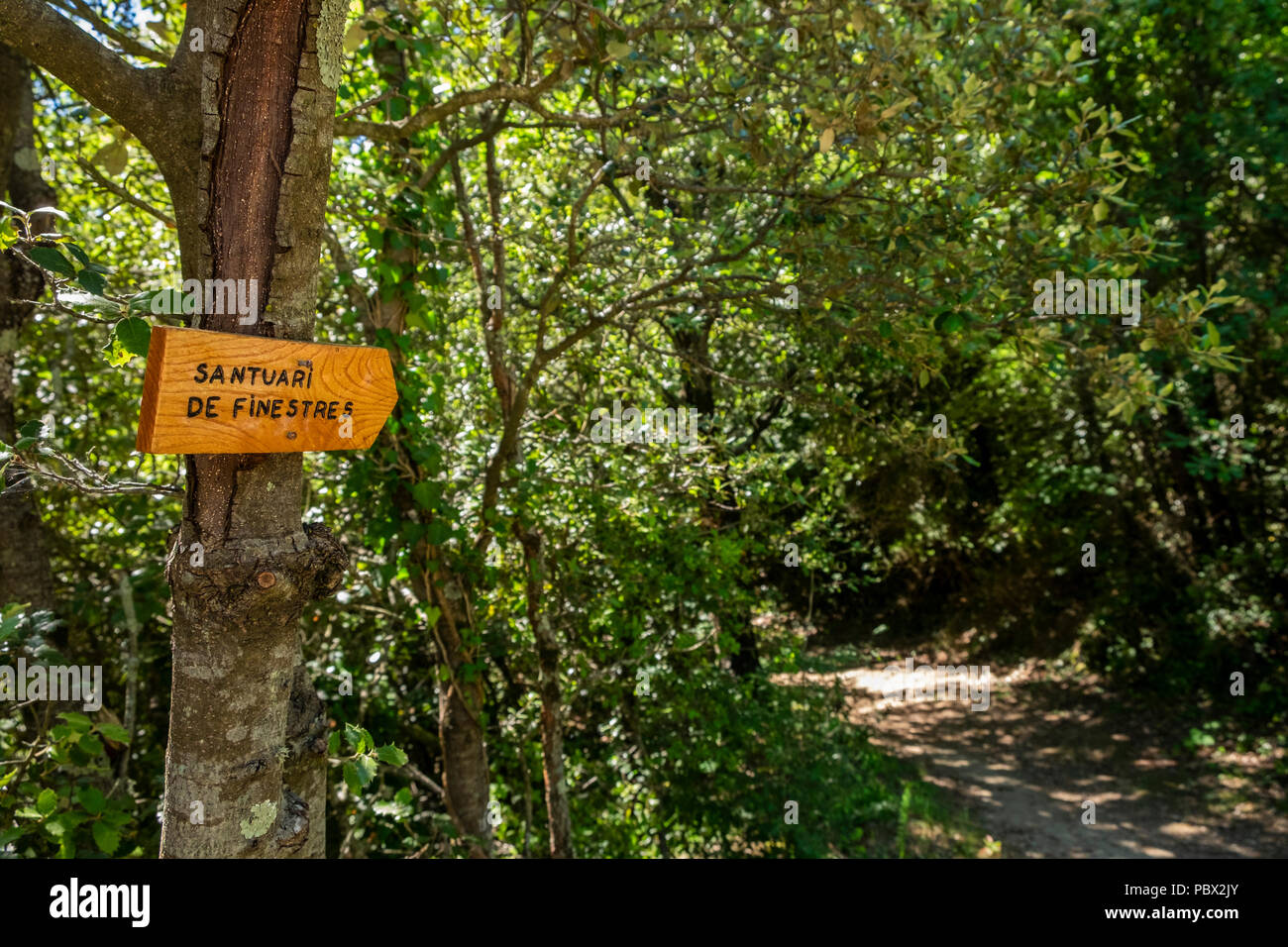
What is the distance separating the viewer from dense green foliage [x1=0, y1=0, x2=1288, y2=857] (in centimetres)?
278

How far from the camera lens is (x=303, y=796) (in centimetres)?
172

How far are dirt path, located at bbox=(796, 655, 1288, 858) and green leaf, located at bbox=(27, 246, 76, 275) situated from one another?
582 cm

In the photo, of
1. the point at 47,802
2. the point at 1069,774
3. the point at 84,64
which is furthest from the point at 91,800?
the point at 1069,774

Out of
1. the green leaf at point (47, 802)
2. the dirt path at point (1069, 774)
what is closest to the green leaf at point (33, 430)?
the green leaf at point (47, 802)

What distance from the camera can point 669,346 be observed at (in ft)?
17.8

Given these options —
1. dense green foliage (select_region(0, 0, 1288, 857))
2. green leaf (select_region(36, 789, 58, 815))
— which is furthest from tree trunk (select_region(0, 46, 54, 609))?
green leaf (select_region(36, 789, 58, 815))

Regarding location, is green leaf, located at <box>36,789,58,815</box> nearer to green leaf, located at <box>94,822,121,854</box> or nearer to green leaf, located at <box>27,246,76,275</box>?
green leaf, located at <box>94,822,121,854</box>

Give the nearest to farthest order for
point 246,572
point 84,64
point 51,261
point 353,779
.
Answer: point 51,261, point 246,572, point 84,64, point 353,779

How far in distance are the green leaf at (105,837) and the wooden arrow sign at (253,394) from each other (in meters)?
1.43

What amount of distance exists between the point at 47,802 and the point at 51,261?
1608mm

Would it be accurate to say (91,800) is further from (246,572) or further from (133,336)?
(133,336)

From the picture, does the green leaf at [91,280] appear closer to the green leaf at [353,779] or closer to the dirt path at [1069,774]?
the green leaf at [353,779]
